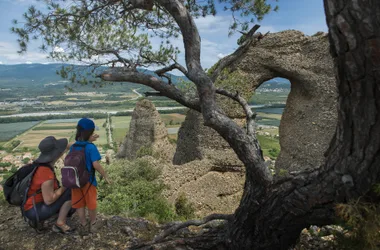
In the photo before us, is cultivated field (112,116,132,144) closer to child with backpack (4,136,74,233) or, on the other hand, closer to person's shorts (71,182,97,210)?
child with backpack (4,136,74,233)

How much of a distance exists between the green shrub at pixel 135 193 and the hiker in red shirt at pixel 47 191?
159 centimetres

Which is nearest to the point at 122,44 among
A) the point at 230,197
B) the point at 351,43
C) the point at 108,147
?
the point at 351,43

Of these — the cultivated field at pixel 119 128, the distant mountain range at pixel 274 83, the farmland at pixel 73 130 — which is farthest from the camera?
the cultivated field at pixel 119 128

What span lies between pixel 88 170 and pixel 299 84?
30.0 feet

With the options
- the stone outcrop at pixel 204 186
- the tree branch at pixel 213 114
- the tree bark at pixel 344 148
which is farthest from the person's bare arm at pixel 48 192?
the stone outcrop at pixel 204 186

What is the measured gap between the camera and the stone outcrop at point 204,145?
11.0 metres

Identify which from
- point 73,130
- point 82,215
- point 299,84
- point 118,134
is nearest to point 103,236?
point 82,215

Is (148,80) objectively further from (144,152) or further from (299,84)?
(144,152)

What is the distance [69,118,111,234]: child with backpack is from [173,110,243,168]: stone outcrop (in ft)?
22.8

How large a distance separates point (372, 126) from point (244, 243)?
6.34 feet

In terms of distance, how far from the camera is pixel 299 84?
1091 cm

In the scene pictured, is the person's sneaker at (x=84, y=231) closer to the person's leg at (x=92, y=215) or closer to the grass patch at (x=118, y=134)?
the person's leg at (x=92, y=215)

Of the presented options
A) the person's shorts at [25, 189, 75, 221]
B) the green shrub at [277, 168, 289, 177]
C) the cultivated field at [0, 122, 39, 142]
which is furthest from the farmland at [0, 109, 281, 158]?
the person's shorts at [25, 189, 75, 221]

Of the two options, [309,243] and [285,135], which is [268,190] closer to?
[309,243]
